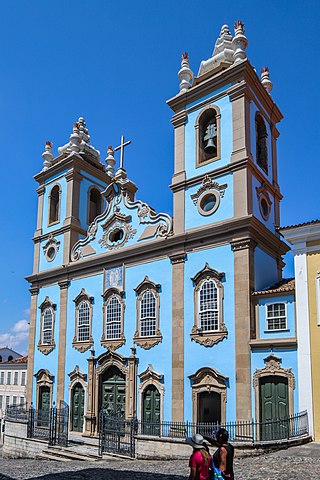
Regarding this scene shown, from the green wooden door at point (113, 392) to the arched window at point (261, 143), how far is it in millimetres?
10805

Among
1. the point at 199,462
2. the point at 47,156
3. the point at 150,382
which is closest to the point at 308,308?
the point at 150,382

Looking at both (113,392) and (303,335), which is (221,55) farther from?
(113,392)

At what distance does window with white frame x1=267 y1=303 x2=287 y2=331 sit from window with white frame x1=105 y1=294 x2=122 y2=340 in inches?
284

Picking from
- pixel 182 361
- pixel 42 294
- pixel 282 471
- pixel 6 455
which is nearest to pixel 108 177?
pixel 42 294

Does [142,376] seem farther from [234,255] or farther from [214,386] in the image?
[234,255]

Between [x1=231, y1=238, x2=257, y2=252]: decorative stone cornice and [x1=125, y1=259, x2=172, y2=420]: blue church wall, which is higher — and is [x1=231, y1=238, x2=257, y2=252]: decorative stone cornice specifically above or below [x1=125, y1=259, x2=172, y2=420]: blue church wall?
above

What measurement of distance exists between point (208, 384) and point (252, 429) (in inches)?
89.2

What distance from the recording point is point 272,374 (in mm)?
16047

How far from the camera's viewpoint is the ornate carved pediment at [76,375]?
73.6ft

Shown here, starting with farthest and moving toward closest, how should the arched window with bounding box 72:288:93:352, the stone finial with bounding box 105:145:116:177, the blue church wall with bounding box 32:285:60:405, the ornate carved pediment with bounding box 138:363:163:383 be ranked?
1. the stone finial with bounding box 105:145:116:177
2. the blue church wall with bounding box 32:285:60:405
3. the arched window with bounding box 72:288:93:352
4. the ornate carved pediment with bounding box 138:363:163:383

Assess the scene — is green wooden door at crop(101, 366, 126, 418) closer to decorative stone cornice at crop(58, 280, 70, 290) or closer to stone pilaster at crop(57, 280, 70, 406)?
stone pilaster at crop(57, 280, 70, 406)

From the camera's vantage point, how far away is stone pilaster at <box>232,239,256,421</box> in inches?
644

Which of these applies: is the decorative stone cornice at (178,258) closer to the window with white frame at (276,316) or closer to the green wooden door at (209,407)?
the window with white frame at (276,316)

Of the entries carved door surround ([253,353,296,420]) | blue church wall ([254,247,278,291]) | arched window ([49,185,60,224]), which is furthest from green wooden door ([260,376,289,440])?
arched window ([49,185,60,224])
